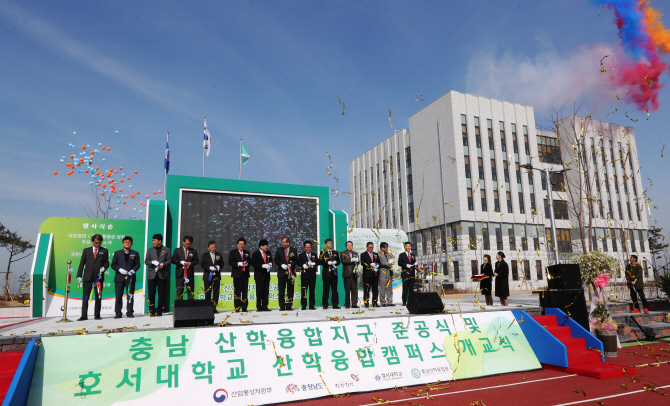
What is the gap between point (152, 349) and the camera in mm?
5312

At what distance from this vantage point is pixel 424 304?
24.7 feet

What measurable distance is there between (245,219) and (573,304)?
9.50 metres

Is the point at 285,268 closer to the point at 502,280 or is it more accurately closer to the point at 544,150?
the point at 502,280

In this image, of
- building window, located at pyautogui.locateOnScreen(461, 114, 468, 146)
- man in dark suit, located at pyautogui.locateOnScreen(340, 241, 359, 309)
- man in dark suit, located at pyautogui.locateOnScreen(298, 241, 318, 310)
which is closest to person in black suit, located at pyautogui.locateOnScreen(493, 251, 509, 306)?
man in dark suit, located at pyautogui.locateOnScreen(340, 241, 359, 309)

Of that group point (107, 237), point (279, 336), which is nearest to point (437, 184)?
point (107, 237)

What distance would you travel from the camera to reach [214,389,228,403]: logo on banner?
5.05 meters

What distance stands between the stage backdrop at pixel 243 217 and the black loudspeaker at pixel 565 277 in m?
6.51

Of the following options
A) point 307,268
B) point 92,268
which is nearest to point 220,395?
point 92,268

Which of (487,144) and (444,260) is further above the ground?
(487,144)

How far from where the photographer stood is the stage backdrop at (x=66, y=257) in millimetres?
10953

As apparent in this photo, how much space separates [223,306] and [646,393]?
9.96 metres

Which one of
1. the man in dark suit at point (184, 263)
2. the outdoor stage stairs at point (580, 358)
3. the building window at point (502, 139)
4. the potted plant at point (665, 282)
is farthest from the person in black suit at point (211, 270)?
the building window at point (502, 139)

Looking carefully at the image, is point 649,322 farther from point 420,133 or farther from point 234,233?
point 420,133

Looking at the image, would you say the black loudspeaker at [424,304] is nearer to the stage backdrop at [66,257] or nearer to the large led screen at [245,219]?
the large led screen at [245,219]
